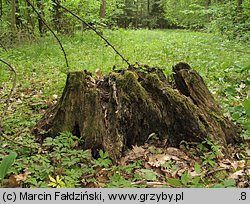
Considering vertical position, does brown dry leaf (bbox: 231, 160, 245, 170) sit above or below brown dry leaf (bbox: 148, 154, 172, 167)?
below

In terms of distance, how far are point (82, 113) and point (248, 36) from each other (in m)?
8.06

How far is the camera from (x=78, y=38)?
14.4 meters

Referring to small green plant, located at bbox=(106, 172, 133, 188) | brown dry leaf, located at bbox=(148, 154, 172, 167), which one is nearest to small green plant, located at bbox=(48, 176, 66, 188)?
small green plant, located at bbox=(106, 172, 133, 188)

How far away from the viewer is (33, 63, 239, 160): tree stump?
10.9ft

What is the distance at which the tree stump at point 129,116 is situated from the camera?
331cm

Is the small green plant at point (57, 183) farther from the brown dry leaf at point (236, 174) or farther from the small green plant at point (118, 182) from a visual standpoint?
the brown dry leaf at point (236, 174)

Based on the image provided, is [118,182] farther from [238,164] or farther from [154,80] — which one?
[154,80]

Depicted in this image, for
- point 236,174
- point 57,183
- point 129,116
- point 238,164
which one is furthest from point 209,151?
point 57,183

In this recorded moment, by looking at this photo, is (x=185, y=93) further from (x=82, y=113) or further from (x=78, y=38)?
(x=78, y=38)

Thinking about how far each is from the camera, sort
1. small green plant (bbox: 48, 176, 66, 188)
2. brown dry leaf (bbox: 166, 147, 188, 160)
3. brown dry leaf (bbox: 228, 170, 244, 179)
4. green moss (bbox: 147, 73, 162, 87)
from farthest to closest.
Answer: green moss (bbox: 147, 73, 162, 87), brown dry leaf (bbox: 166, 147, 188, 160), brown dry leaf (bbox: 228, 170, 244, 179), small green plant (bbox: 48, 176, 66, 188)

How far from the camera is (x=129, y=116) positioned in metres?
3.41

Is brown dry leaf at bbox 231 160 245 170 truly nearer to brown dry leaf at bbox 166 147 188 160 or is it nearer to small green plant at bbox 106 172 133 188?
brown dry leaf at bbox 166 147 188 160

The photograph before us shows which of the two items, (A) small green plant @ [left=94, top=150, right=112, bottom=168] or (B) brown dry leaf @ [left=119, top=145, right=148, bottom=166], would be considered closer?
(A) small green plant @ [left=94, top=150, right=112, bottom=168]

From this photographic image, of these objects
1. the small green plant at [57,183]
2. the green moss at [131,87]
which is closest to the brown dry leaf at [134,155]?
the green moss at [131,87]
